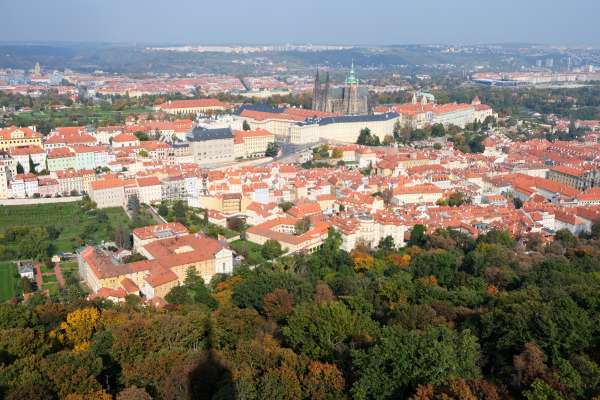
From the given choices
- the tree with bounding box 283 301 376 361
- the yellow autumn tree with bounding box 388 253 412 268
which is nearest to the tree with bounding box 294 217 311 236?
the yellow autumn tree with bounding box 388 253 412 268

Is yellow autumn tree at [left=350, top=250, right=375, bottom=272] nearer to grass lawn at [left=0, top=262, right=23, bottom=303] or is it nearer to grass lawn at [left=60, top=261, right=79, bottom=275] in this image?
grass lawn at [left=60, top=261, right=79, bottom=275]

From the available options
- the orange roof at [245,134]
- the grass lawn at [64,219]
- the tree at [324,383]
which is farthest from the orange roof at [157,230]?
the orange roof at [245,134]

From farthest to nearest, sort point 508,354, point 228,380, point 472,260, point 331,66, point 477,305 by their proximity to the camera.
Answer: point 331,66, point 472,260, point 477,305, point 508,354, point 228,380

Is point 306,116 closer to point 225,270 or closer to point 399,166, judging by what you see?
point 399,166

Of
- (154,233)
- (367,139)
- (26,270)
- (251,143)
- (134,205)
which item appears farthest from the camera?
(367,139)

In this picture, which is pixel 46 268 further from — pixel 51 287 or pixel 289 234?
pixel 289 234

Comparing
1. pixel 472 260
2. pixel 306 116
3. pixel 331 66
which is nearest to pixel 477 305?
pixel 472 260

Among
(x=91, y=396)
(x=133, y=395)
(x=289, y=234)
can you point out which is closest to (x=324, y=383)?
(x=133, y=395)
